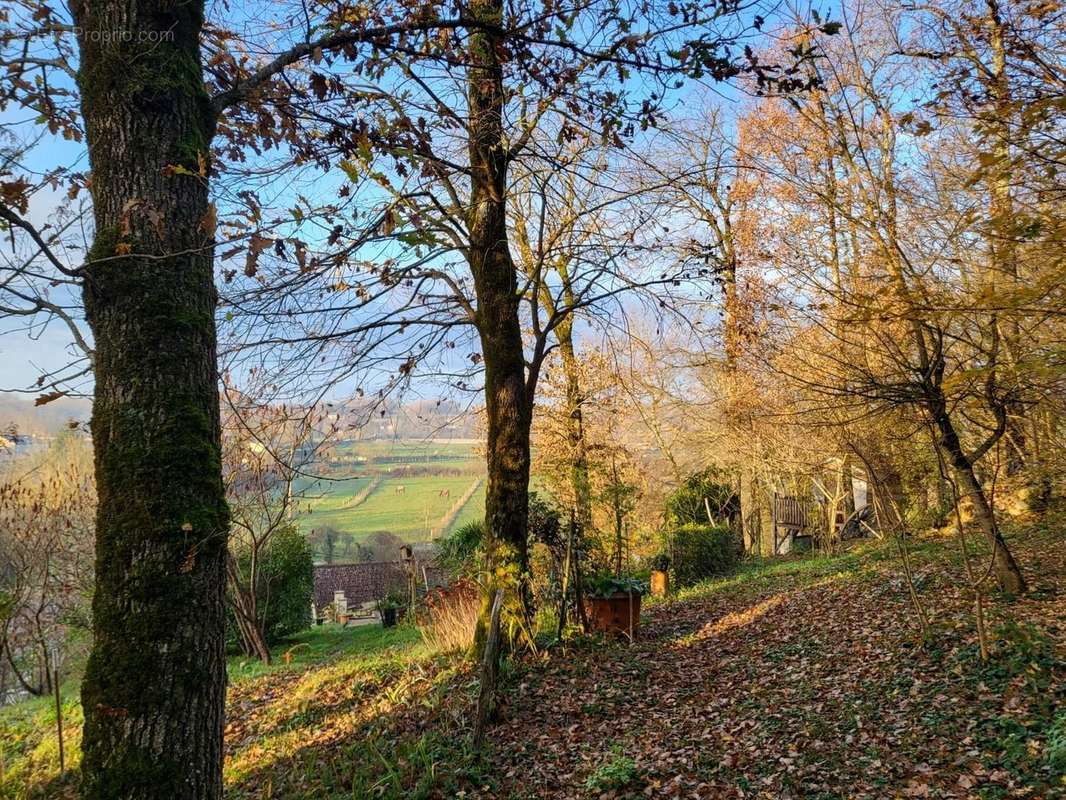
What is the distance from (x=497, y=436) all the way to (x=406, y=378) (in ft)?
4.54

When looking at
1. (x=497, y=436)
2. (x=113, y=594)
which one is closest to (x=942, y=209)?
(x=497, y=436)

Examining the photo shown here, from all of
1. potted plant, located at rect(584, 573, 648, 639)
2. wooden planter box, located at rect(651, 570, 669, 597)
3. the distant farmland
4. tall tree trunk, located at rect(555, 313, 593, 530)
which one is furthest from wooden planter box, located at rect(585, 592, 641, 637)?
wooden planter box, located at rect(651, 570, 669, 597)

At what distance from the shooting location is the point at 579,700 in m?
5.31

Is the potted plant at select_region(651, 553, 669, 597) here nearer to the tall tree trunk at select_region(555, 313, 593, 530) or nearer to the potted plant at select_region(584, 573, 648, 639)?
the tall tree trunk at select_region(555, 313, 593, 530)

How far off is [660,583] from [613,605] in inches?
221

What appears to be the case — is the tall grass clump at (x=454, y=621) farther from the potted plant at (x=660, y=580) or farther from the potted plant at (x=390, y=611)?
the potted plant at (x=390, y=611)

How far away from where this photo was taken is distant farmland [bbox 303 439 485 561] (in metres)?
7.25

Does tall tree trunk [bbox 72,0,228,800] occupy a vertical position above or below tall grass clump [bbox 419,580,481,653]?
above

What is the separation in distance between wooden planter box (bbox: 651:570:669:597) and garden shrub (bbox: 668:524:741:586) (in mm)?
713

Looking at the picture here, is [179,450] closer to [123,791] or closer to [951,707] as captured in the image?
[123,791]

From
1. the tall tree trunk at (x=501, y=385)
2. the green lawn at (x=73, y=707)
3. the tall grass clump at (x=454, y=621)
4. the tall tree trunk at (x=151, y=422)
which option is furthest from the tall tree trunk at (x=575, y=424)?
the tall tree trunk at (x=151, y=422)

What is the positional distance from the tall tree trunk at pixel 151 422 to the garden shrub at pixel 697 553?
1149cm

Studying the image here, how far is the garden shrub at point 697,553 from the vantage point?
1309 centimetres

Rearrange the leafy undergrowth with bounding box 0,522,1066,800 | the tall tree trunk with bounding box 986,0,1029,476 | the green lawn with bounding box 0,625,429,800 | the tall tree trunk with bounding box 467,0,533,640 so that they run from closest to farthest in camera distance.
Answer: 1. the leafy undergrowth with bounding box 0,522,1066,800
2. the tall tree trunk with bounding box 986,0,1029,476
3. the green lawn with bounding box 0,625,429,800
4. the tall tree trunk with bounding box 467,0,533,640
